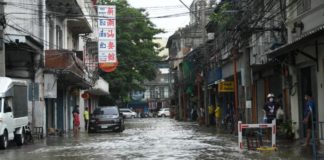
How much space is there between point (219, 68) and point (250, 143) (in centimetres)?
2239

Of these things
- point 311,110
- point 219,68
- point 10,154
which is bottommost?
point 10,154

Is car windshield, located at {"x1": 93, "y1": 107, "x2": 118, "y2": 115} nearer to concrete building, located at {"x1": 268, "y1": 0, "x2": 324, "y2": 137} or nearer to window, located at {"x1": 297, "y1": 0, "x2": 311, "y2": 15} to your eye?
concrete building, located at {"x1": 268, "y1": 0, "x2": 324, "y2": 137}

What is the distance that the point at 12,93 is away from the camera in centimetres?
2242

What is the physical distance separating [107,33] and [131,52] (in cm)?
1840

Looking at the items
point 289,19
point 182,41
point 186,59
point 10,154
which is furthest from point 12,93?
point 182,41

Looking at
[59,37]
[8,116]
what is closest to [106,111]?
[59,37]

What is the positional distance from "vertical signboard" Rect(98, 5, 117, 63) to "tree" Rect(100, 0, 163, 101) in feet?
51.8

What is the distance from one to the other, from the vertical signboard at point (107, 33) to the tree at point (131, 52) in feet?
51.8

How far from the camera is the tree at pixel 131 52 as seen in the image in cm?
5881

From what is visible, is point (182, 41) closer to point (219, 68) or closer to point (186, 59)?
point (186, 59)

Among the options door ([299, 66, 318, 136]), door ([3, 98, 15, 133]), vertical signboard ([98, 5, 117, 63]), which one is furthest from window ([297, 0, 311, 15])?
vertical signboard ([98, 5, 117, 63])

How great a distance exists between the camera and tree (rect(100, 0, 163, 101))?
58812 mm

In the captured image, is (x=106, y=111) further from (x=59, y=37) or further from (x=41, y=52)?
(x=41, y=52)

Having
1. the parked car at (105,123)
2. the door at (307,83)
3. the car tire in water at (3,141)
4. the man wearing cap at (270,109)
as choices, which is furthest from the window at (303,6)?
the parked car at (105,123)
